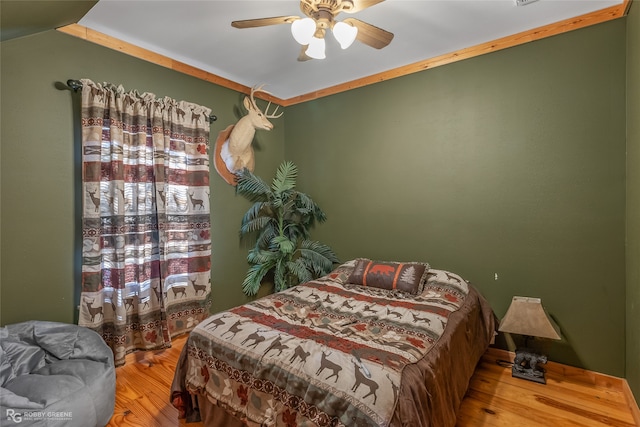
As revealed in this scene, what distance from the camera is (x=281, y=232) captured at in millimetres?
3545

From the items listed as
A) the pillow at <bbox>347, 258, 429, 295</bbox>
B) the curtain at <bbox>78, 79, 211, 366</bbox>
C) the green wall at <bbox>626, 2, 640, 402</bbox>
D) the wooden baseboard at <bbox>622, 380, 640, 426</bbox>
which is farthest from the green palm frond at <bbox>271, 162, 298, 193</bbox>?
the wooden baseboard at <bbox>622, 380, 640, 426</bbox>

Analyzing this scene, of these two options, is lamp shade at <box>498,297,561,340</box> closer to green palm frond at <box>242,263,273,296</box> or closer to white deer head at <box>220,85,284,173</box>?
green palm frond at <box>242,263,273,296</box>

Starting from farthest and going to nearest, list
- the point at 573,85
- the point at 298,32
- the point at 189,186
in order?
1. the point at 189,186
2. the point at 573,85
3. the point at 298,32

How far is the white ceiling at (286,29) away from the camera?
7.21 feet

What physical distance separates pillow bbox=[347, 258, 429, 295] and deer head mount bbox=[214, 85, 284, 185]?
1.76 m

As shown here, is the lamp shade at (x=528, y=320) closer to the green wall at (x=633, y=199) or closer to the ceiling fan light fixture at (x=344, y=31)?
the green wall at (x=633, y=199)

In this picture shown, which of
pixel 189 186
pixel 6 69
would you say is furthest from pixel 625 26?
pixel 6 69

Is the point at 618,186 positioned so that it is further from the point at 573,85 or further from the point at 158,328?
the point at 158,328

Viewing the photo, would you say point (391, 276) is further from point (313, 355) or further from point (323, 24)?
point (323, 24)

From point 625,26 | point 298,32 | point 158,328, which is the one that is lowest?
point 158,328

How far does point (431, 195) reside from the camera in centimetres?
300

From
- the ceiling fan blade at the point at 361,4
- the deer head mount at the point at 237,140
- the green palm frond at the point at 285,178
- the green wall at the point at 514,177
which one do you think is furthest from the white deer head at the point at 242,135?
the ceiling fan blade at the point at 361,4

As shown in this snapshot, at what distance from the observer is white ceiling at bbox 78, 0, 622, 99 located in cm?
220

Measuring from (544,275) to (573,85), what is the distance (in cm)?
150
